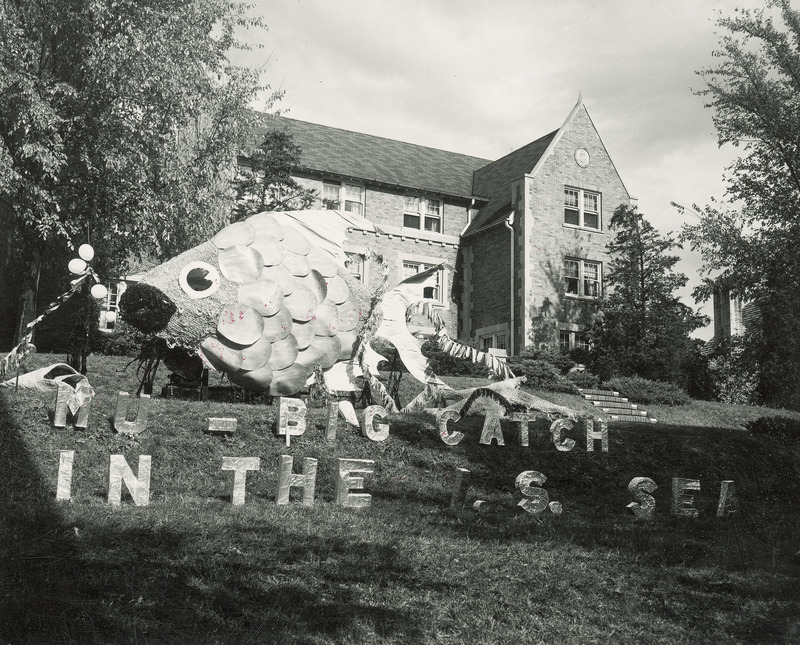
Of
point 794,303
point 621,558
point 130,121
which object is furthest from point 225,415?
point 794,303

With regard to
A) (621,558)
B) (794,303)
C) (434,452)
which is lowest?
(621,558)

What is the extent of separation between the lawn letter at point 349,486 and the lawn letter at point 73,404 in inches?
119

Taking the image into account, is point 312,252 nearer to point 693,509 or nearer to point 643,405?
point 693,509

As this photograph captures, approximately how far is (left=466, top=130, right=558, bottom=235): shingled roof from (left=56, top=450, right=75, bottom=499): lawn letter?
2308 cm

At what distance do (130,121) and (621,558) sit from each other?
1386 cm

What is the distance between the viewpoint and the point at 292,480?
26.6 ft

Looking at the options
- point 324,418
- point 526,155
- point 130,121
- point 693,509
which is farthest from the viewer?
point 526,155

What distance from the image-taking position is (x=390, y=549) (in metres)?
6.74

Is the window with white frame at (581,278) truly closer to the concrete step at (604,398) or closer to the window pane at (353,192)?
the window pane at (353,192)

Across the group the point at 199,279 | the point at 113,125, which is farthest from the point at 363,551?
the point at 113,125

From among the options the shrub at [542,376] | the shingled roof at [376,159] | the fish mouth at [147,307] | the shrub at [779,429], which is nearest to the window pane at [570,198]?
the shingled roof at [376,159]

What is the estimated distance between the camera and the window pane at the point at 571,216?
29.7m

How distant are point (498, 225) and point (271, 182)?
30.5 feet

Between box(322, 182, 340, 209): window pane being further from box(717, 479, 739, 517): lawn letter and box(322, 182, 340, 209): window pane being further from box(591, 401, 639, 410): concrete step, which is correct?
box(717, 479, 739, 517): lawn letter
